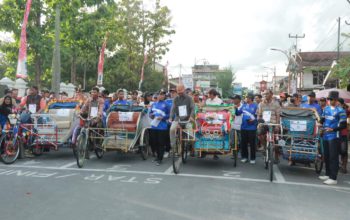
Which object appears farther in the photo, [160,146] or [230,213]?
[160,146]

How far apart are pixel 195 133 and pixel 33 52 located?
16.2m

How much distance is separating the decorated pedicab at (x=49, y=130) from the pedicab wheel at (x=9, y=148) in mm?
299

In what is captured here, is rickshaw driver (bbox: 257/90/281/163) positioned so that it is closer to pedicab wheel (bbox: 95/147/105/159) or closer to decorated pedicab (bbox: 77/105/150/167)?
decorated pedicab (bbox: 77/105/150/167)

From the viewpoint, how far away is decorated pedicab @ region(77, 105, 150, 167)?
368 inches

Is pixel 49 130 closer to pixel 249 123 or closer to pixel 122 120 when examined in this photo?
pixel 122 120

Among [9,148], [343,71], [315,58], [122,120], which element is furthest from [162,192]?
[315,58]

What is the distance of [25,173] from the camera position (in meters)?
7.67

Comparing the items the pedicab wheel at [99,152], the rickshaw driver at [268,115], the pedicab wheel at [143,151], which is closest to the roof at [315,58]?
the rickshaw driver at [268,115]

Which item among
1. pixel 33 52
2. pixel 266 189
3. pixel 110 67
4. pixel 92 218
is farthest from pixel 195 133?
pixel 110 67

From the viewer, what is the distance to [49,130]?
9.55 m

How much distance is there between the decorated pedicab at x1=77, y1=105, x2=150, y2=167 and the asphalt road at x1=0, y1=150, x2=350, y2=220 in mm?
475

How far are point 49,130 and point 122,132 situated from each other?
1874mm

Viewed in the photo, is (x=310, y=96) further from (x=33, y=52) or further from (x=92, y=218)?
(x=33, y=52)

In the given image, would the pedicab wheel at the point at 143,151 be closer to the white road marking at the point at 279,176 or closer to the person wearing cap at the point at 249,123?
the person wearing cap at the point at 249,123
